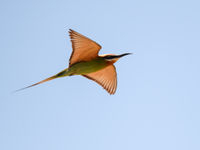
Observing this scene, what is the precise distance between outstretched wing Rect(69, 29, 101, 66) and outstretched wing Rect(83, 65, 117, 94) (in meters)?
0.52

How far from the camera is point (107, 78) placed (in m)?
5.28

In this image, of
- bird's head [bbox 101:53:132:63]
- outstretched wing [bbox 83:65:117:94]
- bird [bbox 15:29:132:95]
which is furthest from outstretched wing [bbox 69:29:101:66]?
outstretched wing [bbox 83:65:117:94]

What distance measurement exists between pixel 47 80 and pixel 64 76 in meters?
0.24

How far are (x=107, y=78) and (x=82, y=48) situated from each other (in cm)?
84

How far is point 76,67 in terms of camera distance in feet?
15.5

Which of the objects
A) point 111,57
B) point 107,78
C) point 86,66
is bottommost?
point 107,78

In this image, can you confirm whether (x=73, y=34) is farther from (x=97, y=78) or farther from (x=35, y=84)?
(x=97, y=78)

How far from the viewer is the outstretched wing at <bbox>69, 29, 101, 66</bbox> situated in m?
4.41

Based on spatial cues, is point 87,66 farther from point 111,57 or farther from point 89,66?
point 111,57

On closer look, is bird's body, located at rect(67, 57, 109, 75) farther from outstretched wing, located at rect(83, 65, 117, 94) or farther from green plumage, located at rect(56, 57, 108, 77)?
outstretched wing, located at rect(83, 65, 117, 94)

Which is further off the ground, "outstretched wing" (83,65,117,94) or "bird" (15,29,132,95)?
"bird" (15,29,132,95)

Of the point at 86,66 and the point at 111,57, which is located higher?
the point at 111,57

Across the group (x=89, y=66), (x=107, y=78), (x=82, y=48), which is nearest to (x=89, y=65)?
(x=89, y=66)

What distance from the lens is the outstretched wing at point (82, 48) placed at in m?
4.41
